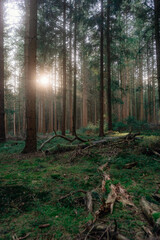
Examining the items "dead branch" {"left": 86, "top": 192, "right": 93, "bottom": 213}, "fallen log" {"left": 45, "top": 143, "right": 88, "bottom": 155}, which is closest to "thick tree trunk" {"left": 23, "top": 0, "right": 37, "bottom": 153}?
"fallen log" {"left": 45, "top": 143, "right": 88, "bottom": 155}

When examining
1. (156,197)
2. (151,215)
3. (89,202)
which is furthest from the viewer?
(156,197)

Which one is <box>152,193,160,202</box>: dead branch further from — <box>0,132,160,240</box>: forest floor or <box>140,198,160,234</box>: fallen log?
<box>140,198,160,234</box>: fallen log

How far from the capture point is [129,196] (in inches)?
111

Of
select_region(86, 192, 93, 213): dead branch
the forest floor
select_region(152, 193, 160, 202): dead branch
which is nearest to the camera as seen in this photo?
the forest floor

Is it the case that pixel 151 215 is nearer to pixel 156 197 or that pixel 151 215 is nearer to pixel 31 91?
pixel 156 197

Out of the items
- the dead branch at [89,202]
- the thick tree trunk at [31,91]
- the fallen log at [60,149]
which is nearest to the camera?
the dead branch at [89,202]

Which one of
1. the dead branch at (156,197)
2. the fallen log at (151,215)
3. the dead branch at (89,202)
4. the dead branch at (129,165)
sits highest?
the fallen log at (151,215)

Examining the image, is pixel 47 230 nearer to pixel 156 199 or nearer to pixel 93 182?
pixel 93 182

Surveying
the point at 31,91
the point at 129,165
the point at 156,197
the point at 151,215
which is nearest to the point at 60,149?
the point at 31,91

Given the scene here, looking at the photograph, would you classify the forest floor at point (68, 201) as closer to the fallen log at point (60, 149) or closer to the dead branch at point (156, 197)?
the dead branch at point (156, 197)

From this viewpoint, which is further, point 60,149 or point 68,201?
point 60,149

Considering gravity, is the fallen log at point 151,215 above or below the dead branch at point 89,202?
above

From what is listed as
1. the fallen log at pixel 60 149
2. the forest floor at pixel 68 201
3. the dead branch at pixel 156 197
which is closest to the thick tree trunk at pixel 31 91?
the fallen log at pixel 60 149

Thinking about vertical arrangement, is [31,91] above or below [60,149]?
above
